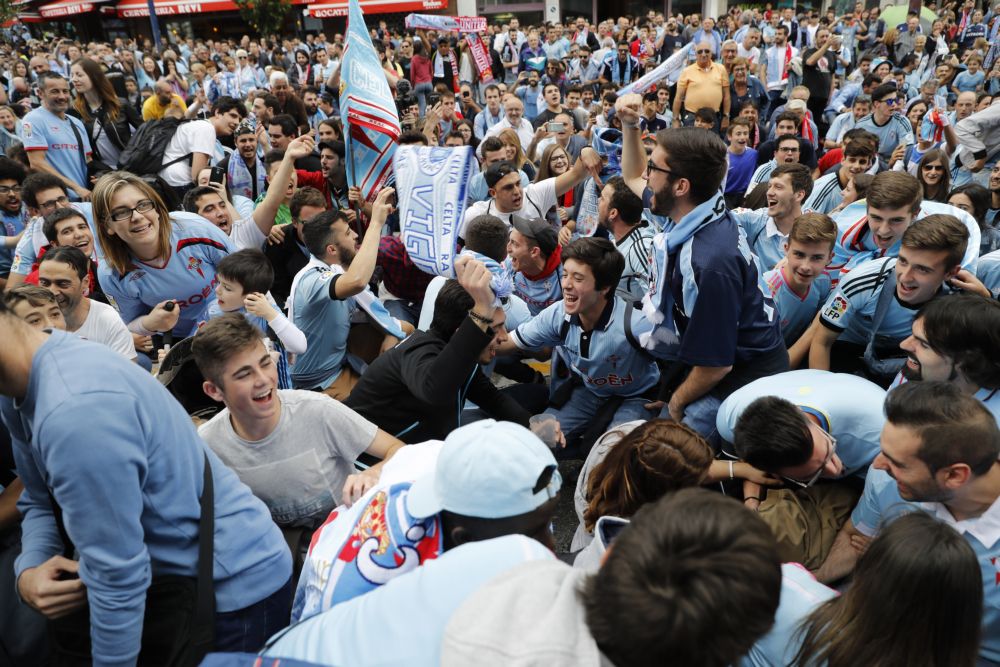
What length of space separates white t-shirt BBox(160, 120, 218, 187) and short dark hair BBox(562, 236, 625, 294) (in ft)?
13.2

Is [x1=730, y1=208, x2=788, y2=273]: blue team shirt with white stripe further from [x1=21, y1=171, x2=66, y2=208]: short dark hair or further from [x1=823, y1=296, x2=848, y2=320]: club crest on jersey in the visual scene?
[x1=21, y1=171, x2=66, y2=208]: short dark hair

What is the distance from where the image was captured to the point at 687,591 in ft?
3.33

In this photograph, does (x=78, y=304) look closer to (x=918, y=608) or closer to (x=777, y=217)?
(x=918, y=608)

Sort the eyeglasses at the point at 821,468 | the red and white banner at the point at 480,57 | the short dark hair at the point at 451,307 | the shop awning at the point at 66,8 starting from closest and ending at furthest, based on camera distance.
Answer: the eyeglasses at the point at 821,468
the short dark hair at the point at 451,307
the red and white banner at the point at 480,57
the shop awning at the point at 66,8

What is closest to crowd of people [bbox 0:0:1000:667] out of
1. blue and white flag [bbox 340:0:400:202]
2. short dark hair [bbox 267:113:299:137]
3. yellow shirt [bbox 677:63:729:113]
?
blue and white flag [bbox 340:0:400:202]

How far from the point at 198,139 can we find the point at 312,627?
5.46 meters

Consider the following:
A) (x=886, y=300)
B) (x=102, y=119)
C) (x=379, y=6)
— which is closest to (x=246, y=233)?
(x=102, y=119)

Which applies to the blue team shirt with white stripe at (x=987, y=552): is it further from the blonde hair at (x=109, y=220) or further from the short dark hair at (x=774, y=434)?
the blonde hair at (x=109, y=220)

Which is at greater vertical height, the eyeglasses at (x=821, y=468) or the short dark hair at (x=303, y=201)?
the short dark hair at (x=303, y=201)

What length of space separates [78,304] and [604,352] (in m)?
2.58

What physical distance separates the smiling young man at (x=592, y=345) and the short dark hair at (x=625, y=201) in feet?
2.93

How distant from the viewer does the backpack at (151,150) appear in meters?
5.78

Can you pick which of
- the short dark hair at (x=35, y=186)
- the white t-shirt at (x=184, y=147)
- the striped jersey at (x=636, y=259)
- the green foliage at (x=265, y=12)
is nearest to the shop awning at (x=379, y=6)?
the green foliage at (x=265, y=12)

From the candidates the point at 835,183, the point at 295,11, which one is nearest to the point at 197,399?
the point at 835,183
